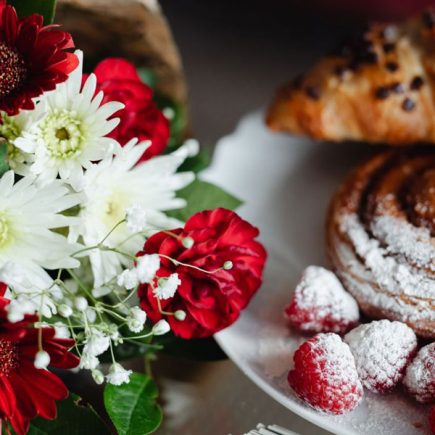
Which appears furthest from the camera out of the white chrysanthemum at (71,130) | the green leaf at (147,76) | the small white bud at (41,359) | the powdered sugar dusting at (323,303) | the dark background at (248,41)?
the dark background at (248,41)

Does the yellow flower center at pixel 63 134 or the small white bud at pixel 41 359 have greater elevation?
the yellow flower center at pixel 63 134

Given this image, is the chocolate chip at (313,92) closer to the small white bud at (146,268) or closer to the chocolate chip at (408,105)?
the chocolate chip at (408,105)

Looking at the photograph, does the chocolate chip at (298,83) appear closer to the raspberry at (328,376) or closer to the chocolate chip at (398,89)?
the chocolate chip at (398,89)

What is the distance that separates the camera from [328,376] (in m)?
0.79

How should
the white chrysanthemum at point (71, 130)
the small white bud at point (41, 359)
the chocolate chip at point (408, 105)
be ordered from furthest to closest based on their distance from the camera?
the chocolate chip at point (408, 105)
the white chrysanthemum at point (71, 130)
the small white bud at point (41, 359)

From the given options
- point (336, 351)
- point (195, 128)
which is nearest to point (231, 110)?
point (195, 128)

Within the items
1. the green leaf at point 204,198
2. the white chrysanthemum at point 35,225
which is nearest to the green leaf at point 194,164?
the green leaf at point 204,198

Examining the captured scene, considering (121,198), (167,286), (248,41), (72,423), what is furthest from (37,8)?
(248,41)

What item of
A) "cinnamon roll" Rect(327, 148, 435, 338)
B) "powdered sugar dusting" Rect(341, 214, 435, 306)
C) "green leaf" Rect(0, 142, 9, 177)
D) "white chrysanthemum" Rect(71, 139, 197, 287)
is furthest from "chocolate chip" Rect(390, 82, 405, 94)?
"green leaf" Rect(0, 142, 9, 177)

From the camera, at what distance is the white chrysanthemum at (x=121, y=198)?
0.81 metres

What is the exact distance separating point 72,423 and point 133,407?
0.08m

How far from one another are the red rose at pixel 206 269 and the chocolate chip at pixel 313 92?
0.33 metres

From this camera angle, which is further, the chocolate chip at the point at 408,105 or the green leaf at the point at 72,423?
the chocolate chip at the point at 408,105

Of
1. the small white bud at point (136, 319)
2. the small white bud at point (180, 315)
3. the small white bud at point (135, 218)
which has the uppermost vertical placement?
the small white bud at point (135, 218)
